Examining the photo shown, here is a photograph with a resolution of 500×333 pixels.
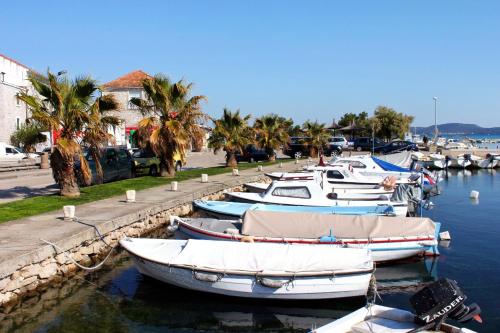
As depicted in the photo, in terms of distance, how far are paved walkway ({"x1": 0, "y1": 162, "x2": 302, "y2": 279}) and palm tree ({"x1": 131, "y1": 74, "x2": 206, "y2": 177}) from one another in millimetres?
4410

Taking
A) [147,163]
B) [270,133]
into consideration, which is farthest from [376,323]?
[270,133]

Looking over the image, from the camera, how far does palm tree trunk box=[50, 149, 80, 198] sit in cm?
1920

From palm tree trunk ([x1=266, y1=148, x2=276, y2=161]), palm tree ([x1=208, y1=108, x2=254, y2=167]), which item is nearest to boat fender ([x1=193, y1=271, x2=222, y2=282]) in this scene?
palm tree ([x1=208, y1=108, x2=254, y2=167])

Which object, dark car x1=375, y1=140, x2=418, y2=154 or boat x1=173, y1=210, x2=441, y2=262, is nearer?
boat x1=173, y1=210, x2=441, y2=262

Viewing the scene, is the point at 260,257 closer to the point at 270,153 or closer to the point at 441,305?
the point at 441,305

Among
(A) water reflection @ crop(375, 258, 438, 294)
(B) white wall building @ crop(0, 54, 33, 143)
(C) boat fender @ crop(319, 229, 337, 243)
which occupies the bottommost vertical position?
(A) water reflection @ crop(375, 258, 438, 294)

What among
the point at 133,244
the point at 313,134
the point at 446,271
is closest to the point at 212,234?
the point at 133,244

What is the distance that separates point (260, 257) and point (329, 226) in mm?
3417

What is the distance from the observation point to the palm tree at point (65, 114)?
60.7ft

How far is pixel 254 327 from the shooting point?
10180mm

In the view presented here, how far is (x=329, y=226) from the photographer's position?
14.0 metres

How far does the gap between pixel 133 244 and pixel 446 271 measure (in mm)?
8376

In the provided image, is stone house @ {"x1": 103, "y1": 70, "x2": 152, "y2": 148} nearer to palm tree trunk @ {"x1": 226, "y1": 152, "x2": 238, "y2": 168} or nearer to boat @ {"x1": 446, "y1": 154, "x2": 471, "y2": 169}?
palm tree trunk @ {"x1": 226, "y1": 152, "x2": 238, "y2": 168}

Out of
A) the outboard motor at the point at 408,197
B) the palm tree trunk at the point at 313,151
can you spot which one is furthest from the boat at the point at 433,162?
the outboard motor at the point at 408,197
